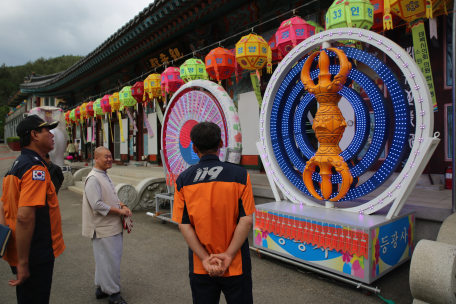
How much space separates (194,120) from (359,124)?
2307mm

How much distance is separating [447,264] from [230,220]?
4.90 feet

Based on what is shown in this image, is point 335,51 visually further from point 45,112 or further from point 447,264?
point 45,112

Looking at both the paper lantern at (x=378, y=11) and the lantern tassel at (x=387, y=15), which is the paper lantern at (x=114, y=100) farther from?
the lantern tassel at (x=387, y=15)

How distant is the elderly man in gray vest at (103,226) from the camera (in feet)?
8.49

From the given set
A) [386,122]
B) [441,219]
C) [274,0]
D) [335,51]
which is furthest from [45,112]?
[441,219]

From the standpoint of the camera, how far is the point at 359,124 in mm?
3121

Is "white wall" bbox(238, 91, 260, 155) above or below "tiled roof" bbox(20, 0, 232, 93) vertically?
below

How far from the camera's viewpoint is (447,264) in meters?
1.95

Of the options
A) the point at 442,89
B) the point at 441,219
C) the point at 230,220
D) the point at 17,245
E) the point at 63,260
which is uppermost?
the point at 442,89

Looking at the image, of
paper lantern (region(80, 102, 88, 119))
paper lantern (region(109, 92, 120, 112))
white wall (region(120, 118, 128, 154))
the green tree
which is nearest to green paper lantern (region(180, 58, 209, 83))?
paper lantern (region(109, 92, 120, 112))

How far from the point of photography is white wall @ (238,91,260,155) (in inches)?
258

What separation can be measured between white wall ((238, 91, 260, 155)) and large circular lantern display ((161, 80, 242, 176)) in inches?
81.9

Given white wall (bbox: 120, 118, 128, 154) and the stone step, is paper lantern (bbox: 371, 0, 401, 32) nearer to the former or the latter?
the stone step

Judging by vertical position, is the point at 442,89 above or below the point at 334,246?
above
